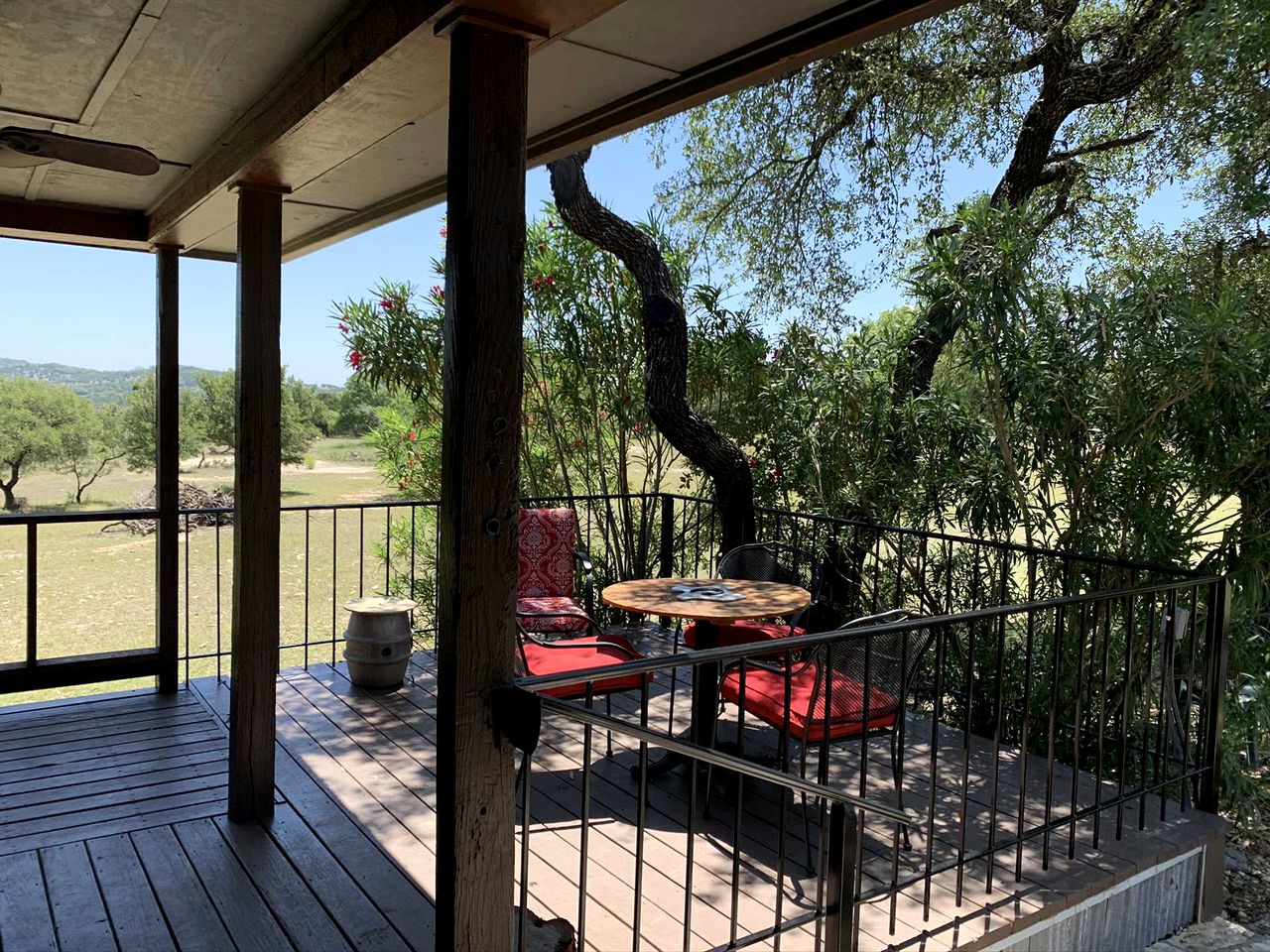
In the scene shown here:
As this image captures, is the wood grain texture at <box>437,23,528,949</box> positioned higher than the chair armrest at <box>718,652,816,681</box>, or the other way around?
the wood grain texture at <box>437,23,528,949</box>

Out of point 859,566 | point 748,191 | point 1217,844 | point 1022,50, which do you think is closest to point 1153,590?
point 1217,844

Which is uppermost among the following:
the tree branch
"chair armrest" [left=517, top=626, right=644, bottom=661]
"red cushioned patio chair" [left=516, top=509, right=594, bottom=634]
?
the tree branch

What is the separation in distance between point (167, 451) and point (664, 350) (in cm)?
307

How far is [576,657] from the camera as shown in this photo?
3773 millimetres

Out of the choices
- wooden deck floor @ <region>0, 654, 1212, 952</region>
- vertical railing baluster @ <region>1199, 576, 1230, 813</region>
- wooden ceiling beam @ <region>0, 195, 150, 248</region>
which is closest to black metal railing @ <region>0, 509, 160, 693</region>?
wooden deck floor @ <region>0, 654, 1212, 952</region>

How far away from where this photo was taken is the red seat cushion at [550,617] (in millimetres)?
A: 4480

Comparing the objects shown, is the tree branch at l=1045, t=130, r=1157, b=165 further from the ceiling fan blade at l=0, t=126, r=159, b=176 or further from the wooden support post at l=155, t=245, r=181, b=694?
the ceiling fan blade at l=0, t=126, r=159, b=176

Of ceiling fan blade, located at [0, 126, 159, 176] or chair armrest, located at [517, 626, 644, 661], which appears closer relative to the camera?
ceiling fan blade, located at [0, 126, 159, 176]

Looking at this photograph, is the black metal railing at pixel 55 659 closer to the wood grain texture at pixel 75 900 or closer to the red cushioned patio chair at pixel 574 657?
the wood grain texture at pixel 75 900

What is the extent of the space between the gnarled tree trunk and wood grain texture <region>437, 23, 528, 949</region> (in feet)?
13.8

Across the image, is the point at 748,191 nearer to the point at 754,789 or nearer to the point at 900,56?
the point at 900,56

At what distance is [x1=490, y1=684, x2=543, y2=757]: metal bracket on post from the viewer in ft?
5.72

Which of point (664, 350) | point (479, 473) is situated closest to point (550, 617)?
point (664, 350)

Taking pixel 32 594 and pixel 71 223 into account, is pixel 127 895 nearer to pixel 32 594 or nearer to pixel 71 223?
pixel 32 594
